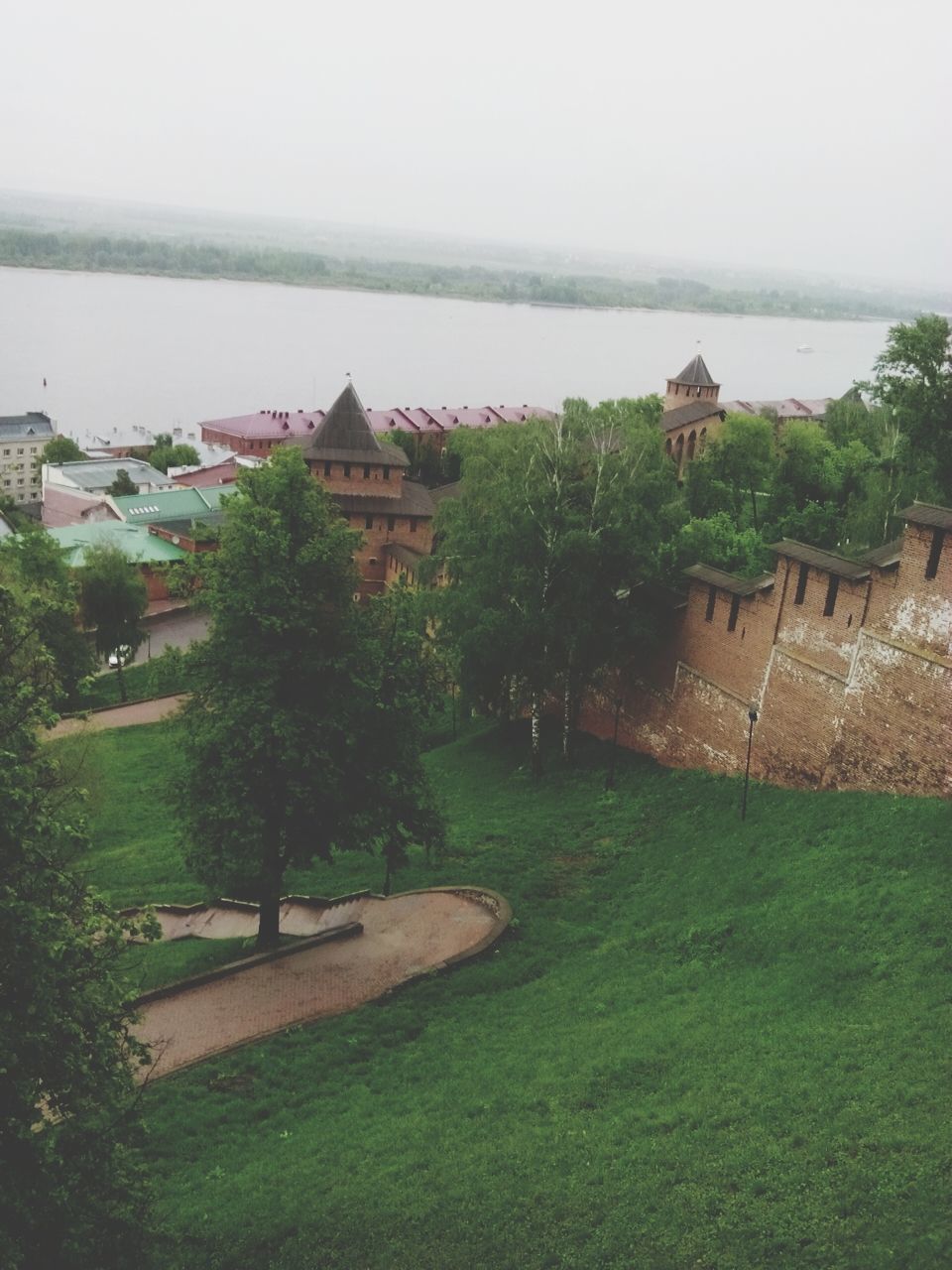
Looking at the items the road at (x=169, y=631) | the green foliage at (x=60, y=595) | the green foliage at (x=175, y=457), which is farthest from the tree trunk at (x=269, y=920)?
the green foliage at (x=175, y=457)

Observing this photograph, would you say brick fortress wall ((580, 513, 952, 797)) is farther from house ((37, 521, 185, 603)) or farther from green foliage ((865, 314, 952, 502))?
house ((37, 521, 185, 603))

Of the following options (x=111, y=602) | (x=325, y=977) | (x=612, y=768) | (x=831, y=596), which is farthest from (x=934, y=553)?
(x=111, y=602)

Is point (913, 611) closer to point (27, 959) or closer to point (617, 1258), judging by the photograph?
point (617, 1258)

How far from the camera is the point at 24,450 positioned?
61875 millimetres

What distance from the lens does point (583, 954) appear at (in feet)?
37.6

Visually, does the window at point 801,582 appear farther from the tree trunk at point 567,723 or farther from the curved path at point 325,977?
the curved path at point 325,977

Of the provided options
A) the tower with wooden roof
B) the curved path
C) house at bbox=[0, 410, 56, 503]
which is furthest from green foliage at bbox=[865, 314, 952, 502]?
house at bbox=[0, 410, 56, 503]

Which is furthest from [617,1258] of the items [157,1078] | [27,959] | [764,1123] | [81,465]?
[81,465]

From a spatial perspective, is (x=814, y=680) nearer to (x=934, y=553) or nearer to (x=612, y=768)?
(x=934, y=553)

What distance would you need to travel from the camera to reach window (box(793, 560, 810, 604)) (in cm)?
1423

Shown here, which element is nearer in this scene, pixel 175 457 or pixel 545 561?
pixel 545 561

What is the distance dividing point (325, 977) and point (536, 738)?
22.0ft

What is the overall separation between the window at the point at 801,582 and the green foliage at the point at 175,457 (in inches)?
1932

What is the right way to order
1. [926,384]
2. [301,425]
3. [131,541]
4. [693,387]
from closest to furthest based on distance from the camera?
1. [926,384]
2. [131,541]
3. [693,387]
4. [301,425]
